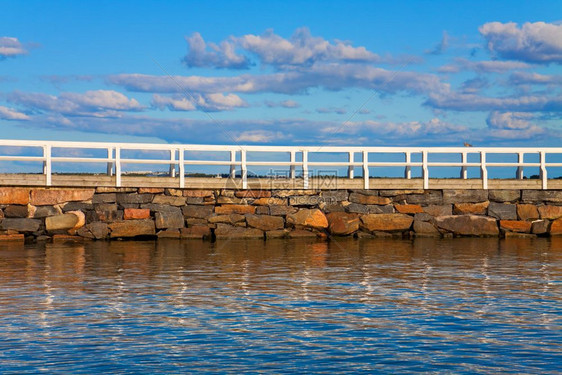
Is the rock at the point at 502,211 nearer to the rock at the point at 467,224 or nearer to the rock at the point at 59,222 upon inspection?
the rock at the point at 467,224

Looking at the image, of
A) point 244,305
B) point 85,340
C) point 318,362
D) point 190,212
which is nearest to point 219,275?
point 244,305

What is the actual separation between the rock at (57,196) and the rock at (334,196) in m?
7.80

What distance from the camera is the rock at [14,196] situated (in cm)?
2356

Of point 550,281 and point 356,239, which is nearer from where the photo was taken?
point 550,281

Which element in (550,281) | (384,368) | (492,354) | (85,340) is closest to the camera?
(384,368)

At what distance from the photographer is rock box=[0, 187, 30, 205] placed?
23562 mm

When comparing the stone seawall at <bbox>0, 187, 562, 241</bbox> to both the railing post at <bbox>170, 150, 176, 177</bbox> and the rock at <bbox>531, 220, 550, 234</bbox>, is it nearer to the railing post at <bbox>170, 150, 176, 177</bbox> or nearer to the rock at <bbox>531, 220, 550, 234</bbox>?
the rock at <bbox>531, 220, 550, 234</bbox>

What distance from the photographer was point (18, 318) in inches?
386

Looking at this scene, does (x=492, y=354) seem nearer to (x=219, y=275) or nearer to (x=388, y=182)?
(x=219, y=275)

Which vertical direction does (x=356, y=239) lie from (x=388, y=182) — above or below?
below

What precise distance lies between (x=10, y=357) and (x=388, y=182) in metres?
19.4

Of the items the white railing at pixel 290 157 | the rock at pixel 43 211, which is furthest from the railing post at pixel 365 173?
the rock at pixel 43 211

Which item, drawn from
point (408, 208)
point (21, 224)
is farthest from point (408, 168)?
point (21, 224)

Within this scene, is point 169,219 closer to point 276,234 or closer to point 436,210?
point 276,234
